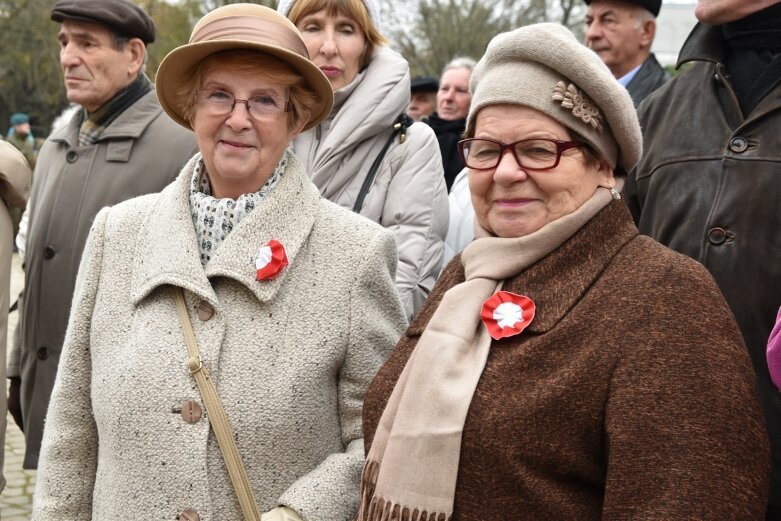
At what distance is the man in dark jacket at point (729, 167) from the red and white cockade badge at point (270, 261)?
45.9 inches

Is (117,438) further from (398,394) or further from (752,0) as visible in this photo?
(752,0)

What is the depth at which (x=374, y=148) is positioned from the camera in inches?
143

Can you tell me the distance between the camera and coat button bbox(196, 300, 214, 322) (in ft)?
8.23

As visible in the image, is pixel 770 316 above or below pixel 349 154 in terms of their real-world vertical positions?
below

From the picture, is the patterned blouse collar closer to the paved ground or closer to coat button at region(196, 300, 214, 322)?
coat button at region(196, 300, 214, 322)

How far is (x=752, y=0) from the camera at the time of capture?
9.04 ft

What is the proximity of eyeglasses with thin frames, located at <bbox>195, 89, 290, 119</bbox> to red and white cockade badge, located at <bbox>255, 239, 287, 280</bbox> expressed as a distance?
0.38 metres

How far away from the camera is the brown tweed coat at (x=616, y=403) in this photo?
185cm

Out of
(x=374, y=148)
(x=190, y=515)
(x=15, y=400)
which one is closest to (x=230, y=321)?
(x=190, y=515)

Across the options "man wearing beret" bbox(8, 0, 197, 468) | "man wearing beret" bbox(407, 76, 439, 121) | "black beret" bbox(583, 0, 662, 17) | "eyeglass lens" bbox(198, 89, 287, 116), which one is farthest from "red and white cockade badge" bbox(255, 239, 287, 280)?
"man wearing beret" bbox(407, 76, 439, 121)

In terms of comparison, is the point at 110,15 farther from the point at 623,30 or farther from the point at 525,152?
the point at 525,152

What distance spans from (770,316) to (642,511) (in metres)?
0.92

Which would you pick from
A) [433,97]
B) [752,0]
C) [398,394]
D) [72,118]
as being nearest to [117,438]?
[398,394]

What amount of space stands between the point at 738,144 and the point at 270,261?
1.34 metres
